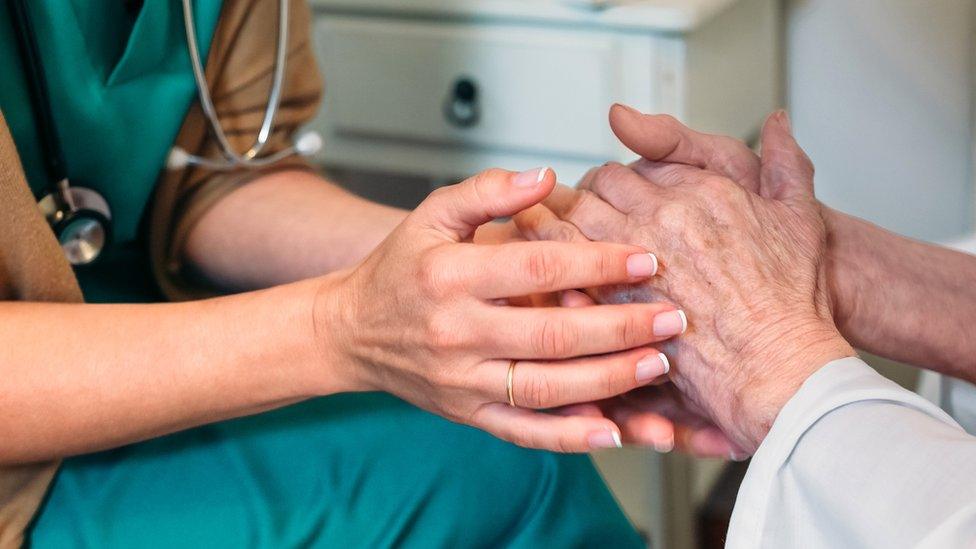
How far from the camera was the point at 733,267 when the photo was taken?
2.29 feet

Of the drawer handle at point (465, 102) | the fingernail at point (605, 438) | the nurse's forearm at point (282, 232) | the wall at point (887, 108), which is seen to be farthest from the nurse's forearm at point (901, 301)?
the wall at point (887, 108)

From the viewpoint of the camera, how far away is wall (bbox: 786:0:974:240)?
1406mm

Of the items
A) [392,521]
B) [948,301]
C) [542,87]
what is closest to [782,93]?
[542,87]

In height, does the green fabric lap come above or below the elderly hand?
below

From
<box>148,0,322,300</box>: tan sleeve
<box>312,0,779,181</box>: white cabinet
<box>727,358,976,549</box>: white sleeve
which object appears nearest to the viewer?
<box>727,358,976,549</box>: white sleeve

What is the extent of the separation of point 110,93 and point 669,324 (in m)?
0.44

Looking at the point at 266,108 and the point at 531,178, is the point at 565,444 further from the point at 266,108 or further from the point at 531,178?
the point at 266,108

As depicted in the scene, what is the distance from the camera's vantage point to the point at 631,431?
0.70 meters

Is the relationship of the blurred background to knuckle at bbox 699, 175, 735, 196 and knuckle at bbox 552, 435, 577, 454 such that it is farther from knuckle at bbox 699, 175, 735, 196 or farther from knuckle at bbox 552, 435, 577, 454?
knuckle at bbox 552, 435, 577, 454

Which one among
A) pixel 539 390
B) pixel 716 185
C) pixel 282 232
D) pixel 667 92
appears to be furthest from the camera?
pixel 667 92

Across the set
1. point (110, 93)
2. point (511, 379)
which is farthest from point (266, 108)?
point (511, 379)

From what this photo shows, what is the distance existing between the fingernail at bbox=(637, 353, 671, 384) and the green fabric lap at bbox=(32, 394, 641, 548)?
0.17 meters

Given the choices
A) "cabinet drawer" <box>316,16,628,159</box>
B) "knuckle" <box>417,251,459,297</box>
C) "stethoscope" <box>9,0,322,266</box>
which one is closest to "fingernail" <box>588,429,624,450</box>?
"knuckle" <box>417,251,459,297</box>

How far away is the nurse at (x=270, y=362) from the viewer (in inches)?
24.8
